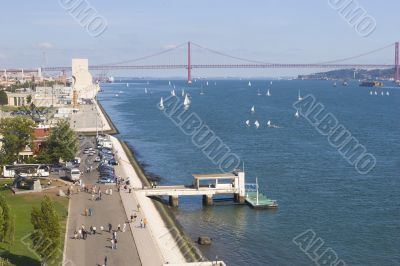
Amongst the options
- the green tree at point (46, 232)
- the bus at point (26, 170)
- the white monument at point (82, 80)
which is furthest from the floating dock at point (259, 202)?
the white monument at point (82, 80)

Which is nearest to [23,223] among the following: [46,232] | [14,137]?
[46,232]

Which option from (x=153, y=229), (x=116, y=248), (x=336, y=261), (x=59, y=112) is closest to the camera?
(x=116, y=248)

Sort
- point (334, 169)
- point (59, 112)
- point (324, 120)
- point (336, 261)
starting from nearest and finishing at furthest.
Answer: point (336, 261)
point (334, 169)
point (59, 112)
point (324, 120)

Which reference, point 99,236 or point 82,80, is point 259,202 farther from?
point 82,80

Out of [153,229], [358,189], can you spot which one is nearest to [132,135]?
[358,189]

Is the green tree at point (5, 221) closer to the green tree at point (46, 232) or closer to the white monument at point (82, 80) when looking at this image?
the green tree at point (46, 232)

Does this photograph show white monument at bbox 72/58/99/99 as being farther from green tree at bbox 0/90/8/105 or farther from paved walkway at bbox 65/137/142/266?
paved walkway at bbox 65/137/142/266

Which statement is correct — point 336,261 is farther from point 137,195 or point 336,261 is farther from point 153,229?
point 137,195
